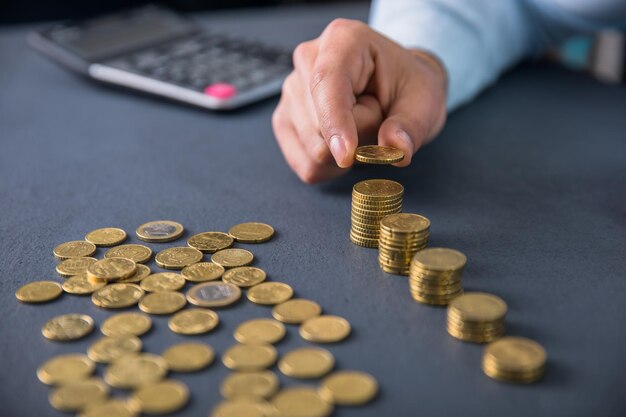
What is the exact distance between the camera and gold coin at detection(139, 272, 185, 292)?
2.19 ft

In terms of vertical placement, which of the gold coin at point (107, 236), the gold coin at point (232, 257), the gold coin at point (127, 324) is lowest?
the gold coin at point (107, 236)

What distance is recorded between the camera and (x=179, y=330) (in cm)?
60

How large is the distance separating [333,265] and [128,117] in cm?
57

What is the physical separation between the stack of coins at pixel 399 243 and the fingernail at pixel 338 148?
0.11 meters

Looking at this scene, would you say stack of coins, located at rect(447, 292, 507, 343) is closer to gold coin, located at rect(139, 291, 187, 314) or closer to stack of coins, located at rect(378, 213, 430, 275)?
stack of coins, located at rect(378, 213, 430, 275)

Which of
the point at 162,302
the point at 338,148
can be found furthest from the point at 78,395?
the point at 338,148

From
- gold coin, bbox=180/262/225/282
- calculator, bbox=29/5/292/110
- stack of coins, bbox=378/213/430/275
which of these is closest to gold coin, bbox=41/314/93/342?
gold coin, bbox=180/262/225/282

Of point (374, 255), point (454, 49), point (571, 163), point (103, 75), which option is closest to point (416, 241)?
point (374, 255)

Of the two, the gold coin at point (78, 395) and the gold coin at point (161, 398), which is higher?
the gold coin at point (161, 398)

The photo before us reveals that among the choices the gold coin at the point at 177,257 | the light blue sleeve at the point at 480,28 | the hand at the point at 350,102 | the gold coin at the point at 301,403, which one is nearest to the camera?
A: the gold coin at the point at 301,403

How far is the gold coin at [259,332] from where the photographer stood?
23.0 inches

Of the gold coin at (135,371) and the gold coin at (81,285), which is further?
the gold coin at (81,285)

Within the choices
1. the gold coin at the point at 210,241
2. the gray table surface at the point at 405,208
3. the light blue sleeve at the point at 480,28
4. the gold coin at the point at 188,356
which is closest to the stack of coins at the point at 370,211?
the gray table surface at the point at 405,208

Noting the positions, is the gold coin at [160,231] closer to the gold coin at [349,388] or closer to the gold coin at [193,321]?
the gold coin at [193,321]
